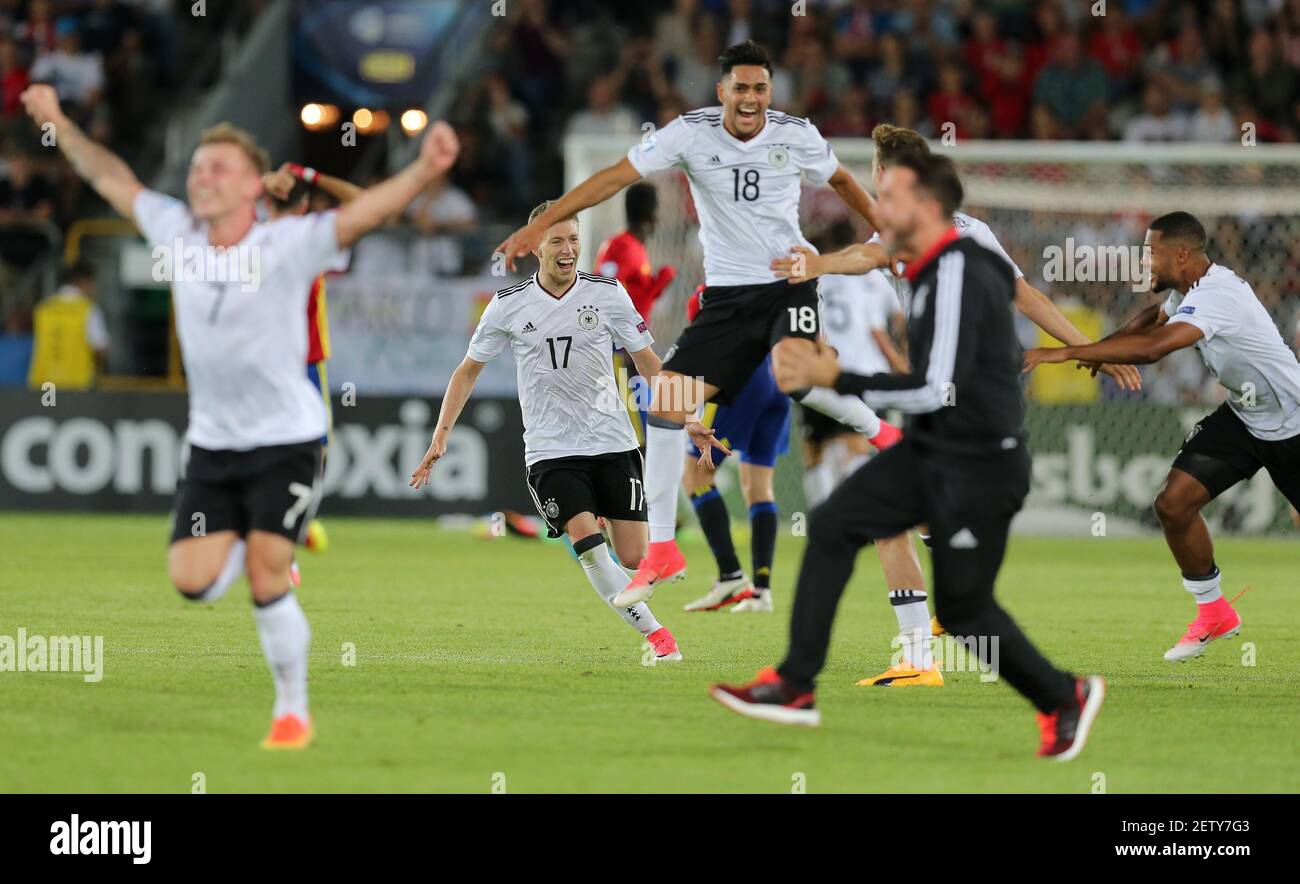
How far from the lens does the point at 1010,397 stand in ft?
21.8

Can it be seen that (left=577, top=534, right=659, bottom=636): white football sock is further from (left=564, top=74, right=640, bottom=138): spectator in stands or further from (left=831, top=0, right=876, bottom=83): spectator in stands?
(left=831, top=0, right=876, bottom=83): spectator in stands

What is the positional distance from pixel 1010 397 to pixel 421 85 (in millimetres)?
17415

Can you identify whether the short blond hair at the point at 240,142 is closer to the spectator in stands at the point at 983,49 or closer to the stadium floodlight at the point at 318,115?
the stadium floodlight at the point at 318,115

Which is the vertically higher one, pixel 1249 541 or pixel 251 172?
pixel 251 172

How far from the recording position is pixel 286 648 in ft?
21.1

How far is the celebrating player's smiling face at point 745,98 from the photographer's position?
29.8ft

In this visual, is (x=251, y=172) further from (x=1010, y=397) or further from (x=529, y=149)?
(x=529, y=149)

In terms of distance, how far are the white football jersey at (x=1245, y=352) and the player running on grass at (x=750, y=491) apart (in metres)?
3.15

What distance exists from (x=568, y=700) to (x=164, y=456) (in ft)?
38.9

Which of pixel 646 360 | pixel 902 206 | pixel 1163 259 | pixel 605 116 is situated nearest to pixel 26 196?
pixel 605 116
